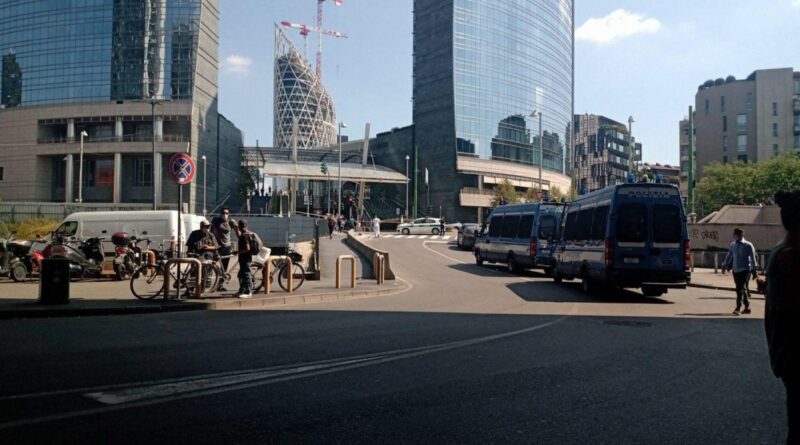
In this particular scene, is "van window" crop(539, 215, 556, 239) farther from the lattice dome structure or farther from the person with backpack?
the lattice dome structure

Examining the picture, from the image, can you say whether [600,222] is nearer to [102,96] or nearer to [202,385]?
[202,385]

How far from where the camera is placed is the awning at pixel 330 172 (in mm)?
73756

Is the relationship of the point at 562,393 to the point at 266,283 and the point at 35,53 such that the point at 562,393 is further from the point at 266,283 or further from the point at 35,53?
the point at 35,53

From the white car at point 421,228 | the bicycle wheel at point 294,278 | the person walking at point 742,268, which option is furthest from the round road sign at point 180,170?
the white car at point 421,228

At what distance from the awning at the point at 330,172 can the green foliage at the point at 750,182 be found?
40647 mm

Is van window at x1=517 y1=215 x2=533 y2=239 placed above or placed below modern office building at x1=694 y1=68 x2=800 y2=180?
below

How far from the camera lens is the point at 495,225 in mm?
23891

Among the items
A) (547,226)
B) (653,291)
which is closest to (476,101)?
(547,226)

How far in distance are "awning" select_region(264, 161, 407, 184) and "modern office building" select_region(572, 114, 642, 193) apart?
59.0 meters

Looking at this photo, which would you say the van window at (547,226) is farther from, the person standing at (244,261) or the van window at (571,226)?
the person standing at (244,261)

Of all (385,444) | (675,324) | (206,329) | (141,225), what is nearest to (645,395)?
(385,444)

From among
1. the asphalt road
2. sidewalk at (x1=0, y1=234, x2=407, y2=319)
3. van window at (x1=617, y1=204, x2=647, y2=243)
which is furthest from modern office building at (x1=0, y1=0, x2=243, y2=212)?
the asphalt road

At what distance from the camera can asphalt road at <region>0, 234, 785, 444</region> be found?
13.9 feet

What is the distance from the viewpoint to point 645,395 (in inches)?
211
